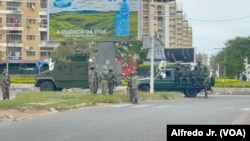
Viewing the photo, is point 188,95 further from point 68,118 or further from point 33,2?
point 33,2

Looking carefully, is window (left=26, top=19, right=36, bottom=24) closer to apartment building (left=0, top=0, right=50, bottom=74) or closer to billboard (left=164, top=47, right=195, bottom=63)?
apartment building (left=0, top=0, right=50, bottom=74)

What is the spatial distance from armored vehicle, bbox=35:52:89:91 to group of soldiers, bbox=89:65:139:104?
17.5 ft

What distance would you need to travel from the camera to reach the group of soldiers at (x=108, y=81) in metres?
29.0

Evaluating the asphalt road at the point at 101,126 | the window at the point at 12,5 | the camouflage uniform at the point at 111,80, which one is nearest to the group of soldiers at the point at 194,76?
the camouflage uniform at the point at 111,80

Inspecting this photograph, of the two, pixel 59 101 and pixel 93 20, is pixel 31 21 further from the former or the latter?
pixel 59 101

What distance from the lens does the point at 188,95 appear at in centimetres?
3797

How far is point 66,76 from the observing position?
38281 mm

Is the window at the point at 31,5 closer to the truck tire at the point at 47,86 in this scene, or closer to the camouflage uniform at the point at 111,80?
the truck tire at the point at 47,86

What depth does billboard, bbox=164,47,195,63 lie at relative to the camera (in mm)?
78544

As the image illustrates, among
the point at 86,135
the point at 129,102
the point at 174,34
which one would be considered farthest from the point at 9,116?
the point at 174,34

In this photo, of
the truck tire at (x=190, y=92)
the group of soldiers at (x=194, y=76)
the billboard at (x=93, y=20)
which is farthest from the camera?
the billboard at (x=93, y=20)

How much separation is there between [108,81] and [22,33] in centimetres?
5999

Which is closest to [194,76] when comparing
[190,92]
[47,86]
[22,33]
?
[190,92]

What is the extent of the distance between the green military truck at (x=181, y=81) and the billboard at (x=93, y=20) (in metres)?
3.08
